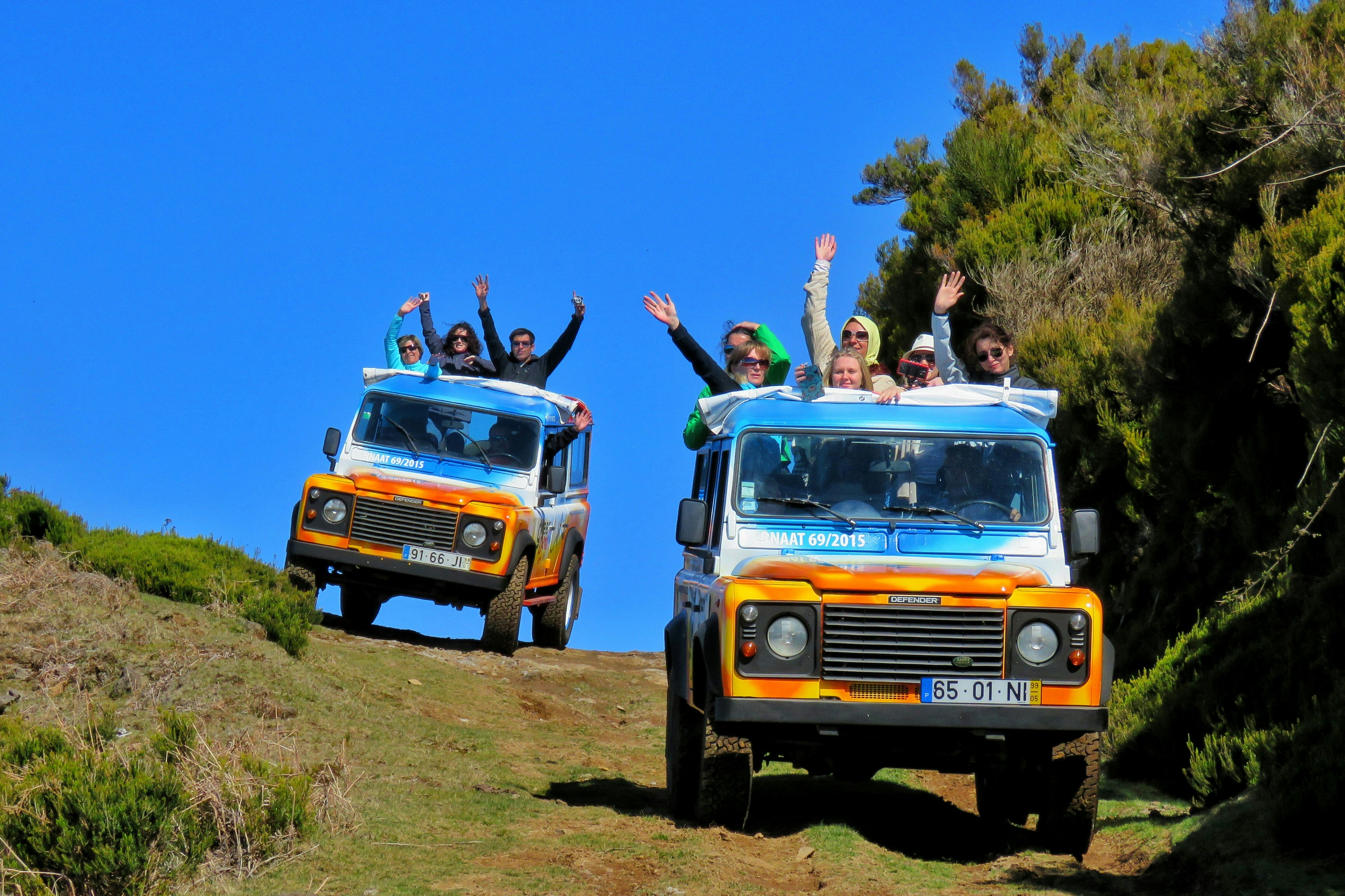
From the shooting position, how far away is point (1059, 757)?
23.5ft

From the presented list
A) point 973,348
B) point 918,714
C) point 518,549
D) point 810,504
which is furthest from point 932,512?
point 518,549

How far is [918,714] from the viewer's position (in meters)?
6.80

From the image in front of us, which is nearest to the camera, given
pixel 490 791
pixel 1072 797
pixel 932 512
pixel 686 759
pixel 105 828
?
pixel 105 828

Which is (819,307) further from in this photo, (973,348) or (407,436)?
(407,436)

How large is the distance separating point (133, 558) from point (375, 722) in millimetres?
3542

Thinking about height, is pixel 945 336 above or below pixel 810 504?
above

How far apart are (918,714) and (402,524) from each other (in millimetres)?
8601

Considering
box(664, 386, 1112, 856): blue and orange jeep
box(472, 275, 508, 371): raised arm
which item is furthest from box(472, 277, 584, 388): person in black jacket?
box(664, 386, 1112, 856): blue and orange jeep

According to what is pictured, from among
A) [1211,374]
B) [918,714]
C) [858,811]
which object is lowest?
[858,811]

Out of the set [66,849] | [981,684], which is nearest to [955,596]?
[981,684]

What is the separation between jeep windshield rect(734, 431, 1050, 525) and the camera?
24.4 feet

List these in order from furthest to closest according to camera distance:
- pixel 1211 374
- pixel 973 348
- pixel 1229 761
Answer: pixel 1211 374
pixel 1229 761
pixel 973 348

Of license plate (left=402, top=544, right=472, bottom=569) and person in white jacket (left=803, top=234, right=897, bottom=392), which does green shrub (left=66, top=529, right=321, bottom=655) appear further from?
Answer: person in white jacket (left=803, top=234, right=897, bottom=392)

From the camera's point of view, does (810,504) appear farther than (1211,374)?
No
